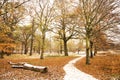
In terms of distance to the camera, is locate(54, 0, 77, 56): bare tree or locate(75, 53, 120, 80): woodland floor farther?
locate(54, 0, 77, 56): bare tree

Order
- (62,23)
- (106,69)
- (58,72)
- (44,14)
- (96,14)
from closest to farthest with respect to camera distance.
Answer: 1. (58,72)
2. (106,69)
3. (96,14)
4. (44,14)
5. (62,23)

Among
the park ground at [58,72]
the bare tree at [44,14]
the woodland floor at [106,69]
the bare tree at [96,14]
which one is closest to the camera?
the park ground at [58,72]

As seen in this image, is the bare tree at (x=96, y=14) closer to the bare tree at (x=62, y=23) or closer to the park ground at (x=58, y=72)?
the park ground at (x=58, y=72)

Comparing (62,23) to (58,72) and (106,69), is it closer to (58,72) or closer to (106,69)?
(106,69)

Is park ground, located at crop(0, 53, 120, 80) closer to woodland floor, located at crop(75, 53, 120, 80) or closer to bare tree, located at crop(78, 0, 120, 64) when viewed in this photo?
woodland floor, located at crop(75, 53, 120, 80)

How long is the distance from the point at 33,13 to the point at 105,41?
1757cm

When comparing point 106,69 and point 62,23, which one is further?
point 62,23

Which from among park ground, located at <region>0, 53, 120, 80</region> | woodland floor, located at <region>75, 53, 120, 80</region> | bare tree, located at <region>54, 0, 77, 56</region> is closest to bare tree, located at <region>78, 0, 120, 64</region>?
woodland floor, located at <region>75, 53, 120, 80</region>

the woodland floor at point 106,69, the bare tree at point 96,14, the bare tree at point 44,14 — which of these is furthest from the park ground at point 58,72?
the bare tree at point 44,14

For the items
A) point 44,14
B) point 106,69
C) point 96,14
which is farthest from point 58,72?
point 44,14

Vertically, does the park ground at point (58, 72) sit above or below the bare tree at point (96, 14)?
below

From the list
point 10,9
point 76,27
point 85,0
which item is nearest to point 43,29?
point 76,27

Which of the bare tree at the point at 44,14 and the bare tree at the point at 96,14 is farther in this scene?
the bare tree at the point at 44,14

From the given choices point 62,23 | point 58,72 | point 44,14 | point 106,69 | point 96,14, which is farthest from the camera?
point 62,23
